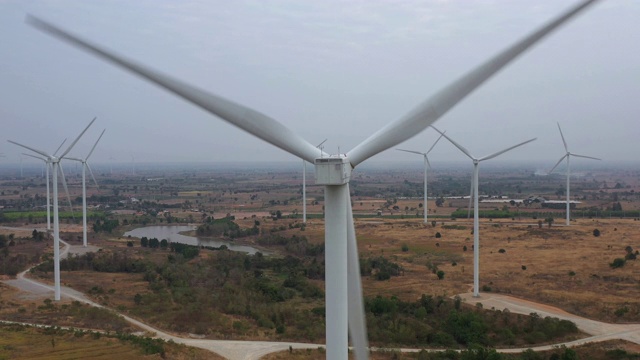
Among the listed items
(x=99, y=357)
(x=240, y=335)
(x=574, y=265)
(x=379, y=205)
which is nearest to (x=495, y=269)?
(x=574, y=265)

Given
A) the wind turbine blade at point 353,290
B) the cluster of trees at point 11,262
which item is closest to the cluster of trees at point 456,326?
the wind turbine blade at point 353,290

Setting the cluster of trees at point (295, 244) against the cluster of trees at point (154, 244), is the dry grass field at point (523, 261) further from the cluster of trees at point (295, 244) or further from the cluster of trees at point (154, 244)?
the cluster of trees at point (154, 244)

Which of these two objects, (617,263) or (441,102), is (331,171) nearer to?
(441,102)

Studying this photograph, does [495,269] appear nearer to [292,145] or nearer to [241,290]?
[241,290]

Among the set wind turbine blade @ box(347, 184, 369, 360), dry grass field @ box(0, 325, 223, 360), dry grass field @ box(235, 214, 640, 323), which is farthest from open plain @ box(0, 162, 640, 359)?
wind turbine blade @ box(347, 184, 369, 360)

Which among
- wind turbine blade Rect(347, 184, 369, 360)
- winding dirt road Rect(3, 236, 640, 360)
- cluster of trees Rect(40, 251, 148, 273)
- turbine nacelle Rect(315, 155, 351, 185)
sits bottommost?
winding dirt road Rect(3, 236, 640, 360)

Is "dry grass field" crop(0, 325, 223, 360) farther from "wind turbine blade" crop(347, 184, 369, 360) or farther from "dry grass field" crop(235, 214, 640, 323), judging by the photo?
"dry grass field" crop(235, 214, 640, 323)

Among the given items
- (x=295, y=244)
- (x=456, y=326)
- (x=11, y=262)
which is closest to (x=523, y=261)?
(x=456, y=326)
